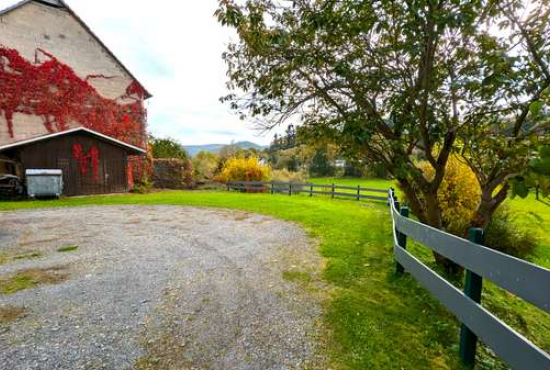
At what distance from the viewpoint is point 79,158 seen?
1396cm

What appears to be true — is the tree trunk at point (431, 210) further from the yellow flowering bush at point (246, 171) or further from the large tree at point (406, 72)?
the yellow flowering bush at point (246, 171)

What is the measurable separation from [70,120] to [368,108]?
693 inches

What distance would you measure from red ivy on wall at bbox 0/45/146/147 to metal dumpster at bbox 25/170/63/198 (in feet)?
12.6

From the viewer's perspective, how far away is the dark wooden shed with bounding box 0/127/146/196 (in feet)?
42.3

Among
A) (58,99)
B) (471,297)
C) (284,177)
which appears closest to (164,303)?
(471,297)

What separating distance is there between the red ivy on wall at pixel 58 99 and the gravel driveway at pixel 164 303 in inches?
432

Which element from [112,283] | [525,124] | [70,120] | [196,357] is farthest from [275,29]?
[70,120]

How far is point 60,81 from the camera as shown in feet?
48.9

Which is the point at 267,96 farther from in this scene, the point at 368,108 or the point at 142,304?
the point at 142,304

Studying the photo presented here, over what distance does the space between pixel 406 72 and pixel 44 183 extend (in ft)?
49.0

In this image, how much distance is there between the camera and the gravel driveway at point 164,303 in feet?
7.65

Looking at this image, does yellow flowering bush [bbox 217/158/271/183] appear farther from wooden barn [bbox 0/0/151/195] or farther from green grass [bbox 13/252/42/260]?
green grass [bbox 13/252/42/260]

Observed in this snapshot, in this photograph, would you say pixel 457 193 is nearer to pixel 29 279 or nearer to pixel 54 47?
pixel 29 279

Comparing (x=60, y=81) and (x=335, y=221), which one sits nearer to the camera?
(x=335, y=221)
